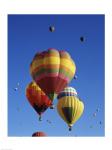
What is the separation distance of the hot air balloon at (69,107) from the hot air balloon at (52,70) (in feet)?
3.05

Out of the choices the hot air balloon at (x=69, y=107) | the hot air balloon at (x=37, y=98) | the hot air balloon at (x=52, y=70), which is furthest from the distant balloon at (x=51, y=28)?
the hot air balloon at (x=69, y=107)

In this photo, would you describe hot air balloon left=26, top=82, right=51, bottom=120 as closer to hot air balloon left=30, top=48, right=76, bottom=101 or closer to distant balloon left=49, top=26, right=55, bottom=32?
hot air balloon left=30, top=48, right=76, bottom=101

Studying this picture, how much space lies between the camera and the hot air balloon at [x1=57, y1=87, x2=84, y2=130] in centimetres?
1538

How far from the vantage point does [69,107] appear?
15375 millimetres

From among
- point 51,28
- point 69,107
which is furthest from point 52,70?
point 69,107

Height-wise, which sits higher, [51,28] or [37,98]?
[51,28]

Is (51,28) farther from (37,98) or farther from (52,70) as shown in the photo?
(37,98)

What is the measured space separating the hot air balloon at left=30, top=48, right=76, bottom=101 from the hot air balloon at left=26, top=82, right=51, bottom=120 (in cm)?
77

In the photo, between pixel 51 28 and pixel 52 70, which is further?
pixel 51 28

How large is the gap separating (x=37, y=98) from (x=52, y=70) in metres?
1.79
